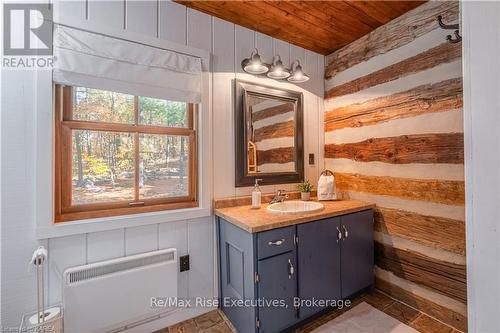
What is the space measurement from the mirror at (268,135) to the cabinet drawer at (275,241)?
64 cm

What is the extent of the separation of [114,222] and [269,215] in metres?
1.05

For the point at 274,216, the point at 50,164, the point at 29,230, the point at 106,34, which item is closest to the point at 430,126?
the point at 274,216

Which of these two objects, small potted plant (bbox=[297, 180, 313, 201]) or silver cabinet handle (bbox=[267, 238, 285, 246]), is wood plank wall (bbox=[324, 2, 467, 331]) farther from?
silver cabinet handle (bbox=[267, 238, 285, 246])

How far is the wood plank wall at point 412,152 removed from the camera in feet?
5.51

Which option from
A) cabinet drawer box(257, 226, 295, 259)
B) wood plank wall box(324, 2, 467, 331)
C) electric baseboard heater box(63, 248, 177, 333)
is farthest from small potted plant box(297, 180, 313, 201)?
electric baseboard heater box(63, 248, 177, 333)

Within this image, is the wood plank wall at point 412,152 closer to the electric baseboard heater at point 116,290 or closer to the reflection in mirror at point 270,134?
the reflection in mirror at point 270,134

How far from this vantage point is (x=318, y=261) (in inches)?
68.6

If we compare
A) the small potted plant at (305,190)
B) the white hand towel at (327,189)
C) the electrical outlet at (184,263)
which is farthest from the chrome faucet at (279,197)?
the electrical outlet at (184,263)

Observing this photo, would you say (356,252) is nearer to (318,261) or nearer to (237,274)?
(318,261)

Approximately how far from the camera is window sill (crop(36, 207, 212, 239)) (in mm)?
1382

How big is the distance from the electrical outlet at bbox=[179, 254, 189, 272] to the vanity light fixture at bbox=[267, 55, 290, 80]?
1745mm

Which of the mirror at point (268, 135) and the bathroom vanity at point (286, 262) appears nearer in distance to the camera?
the bathroom vanity at point (286, 262)

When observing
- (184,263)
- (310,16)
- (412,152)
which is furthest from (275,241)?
(310,16)

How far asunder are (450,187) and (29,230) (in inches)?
109
